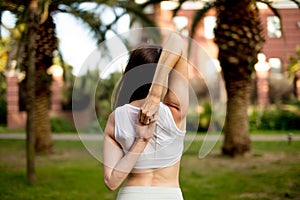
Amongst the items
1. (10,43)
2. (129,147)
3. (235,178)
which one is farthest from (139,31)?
(10,43)

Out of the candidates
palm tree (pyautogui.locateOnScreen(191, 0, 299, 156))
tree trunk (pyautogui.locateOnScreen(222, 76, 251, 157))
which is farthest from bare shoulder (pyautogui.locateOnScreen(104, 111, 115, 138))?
tree trunk (pyautogui.locateOnScreen(222, 76, 251, 157))

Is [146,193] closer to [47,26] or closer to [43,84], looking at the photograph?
[47,26]

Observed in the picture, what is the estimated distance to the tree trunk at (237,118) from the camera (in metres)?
10.2

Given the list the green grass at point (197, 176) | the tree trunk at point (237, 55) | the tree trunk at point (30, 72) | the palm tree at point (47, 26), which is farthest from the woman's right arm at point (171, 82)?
the tree trunk at point (237, 55)

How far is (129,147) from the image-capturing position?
1.40m

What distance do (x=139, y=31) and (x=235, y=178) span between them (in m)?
7.81

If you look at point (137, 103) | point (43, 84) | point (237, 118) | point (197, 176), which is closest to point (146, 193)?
point (137, 103)

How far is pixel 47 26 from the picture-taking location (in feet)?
34.0

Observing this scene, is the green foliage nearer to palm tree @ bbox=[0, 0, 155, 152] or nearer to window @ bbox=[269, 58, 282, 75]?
palm tree @ bbox=[0, 0, 155, 152]

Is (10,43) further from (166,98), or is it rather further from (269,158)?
(166,98)

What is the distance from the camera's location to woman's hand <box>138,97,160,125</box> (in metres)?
1.31

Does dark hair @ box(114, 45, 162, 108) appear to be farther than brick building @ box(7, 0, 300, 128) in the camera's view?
No

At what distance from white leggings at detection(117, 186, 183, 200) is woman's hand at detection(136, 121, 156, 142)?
186mm

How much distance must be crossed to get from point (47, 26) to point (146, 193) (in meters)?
9.26
